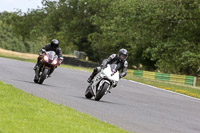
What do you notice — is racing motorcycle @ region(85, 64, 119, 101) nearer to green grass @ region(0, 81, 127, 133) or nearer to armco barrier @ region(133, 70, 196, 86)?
green grass @ region(0, 81, 127, 133)

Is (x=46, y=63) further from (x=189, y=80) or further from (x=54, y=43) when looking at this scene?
Answer: (x=189, y=80)

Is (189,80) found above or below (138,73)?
above

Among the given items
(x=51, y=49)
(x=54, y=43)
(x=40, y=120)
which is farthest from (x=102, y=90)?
(x=40, y=120)

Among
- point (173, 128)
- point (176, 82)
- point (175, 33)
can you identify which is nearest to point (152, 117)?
point (173, 128)

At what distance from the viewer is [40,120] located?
8.00 metres

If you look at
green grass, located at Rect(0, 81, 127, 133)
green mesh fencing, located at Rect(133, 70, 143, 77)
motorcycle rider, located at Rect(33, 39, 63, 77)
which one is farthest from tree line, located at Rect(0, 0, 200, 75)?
green grass, located at Rect(0, 81, 127, 133)

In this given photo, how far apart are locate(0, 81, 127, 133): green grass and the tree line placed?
2855 centimetres

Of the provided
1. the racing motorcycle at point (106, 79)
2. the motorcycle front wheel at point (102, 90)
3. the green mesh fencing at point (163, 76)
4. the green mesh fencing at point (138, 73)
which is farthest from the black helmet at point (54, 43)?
the green mesh fencing at point (138, 73)

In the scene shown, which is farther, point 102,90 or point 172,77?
point 172,77

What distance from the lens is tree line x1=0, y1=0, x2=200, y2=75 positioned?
4031 centimetres

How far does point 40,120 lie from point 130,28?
40.0 meters

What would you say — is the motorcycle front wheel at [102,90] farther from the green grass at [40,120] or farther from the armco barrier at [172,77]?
the armco barrier at [172,77]

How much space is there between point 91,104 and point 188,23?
2912 centimetres

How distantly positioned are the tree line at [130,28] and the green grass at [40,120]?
28.6 metres
